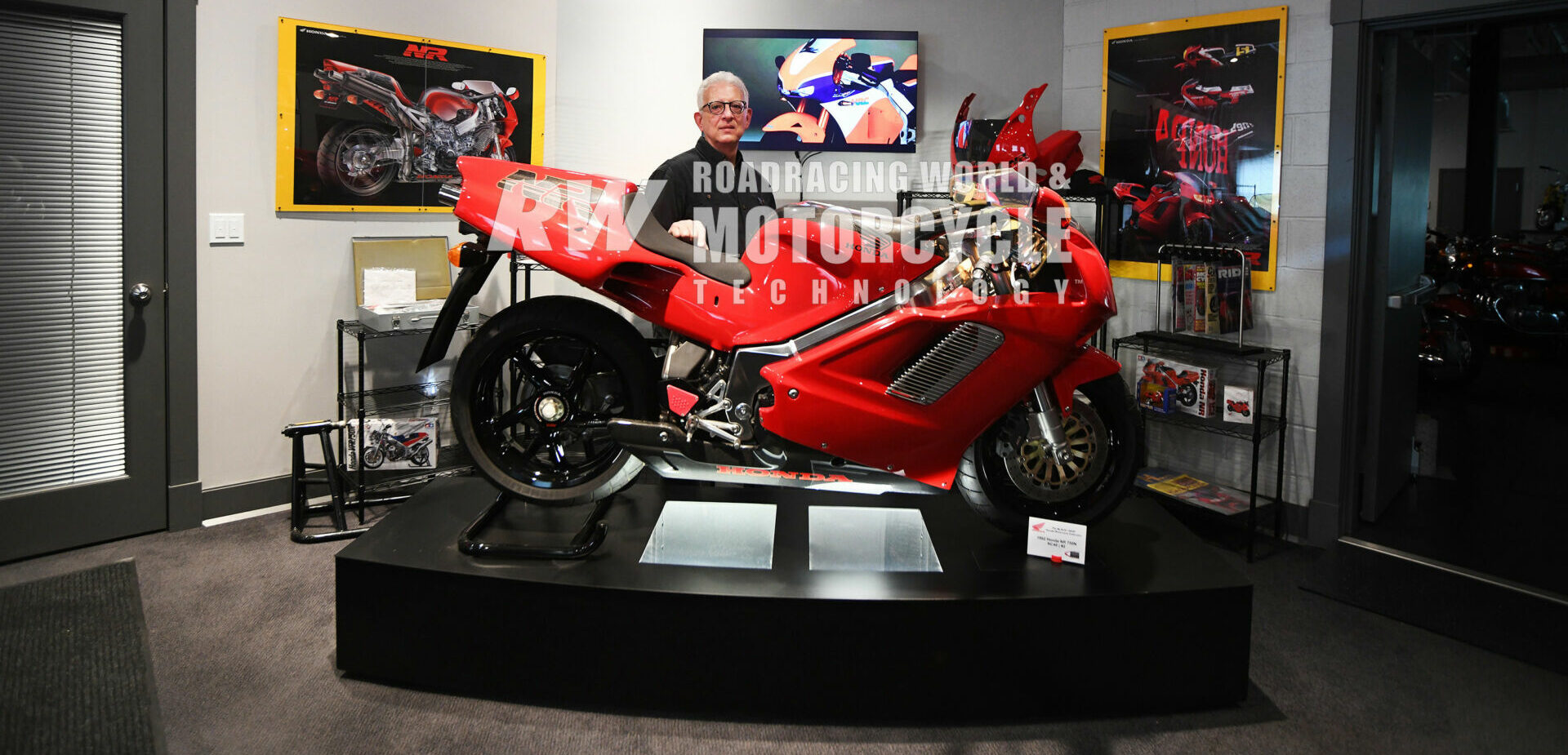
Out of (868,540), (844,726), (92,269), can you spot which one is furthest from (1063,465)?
(92,269)

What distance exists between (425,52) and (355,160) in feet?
1.76

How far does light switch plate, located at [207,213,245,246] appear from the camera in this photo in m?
3.58

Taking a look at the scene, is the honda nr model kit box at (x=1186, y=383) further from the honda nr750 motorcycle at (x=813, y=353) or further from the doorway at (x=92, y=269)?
the doorway at (x=92, y=269)

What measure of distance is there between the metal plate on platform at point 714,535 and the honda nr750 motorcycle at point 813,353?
0.18m

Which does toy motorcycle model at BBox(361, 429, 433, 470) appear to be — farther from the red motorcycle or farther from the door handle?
the door handle

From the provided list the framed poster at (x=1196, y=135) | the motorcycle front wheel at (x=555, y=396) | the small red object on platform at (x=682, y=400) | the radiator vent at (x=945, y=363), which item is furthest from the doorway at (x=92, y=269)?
the framed poster at (x=1196, y=135)

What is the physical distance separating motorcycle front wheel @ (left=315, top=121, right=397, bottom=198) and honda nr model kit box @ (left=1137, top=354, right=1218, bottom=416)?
3222 millimetres

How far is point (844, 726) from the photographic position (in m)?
2.29

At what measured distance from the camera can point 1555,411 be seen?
338cm

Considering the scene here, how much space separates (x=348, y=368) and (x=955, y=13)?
9.90ft

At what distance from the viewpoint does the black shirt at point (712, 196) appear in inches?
128

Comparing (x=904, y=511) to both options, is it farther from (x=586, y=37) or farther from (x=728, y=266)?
(x=586, y=37)

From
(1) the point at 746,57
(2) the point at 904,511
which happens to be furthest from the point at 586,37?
(2) the point at 904,511

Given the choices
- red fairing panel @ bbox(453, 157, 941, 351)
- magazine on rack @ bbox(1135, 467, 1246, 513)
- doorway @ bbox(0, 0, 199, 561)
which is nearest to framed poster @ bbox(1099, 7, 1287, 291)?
magazine on rack @ bbox(1135, 467, 1246, 513)
